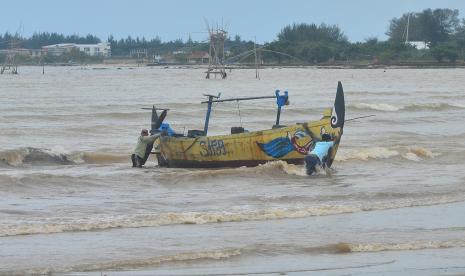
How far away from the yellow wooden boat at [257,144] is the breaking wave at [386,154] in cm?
423

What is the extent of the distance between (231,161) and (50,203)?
231 inches

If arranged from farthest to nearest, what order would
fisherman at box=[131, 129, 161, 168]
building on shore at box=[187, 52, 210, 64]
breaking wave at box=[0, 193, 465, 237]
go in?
building on shore at box=[187, 52, 210, 64], fisherman at box=[131, 129, 161, 168], breaking wave at box=[0, 193, 465, 237]

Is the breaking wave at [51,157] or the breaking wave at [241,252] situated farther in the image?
the breaking wave at [51,157]

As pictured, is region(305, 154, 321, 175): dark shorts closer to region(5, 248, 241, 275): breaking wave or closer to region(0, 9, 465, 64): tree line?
region(5, 248, 241, 275): breaking wave

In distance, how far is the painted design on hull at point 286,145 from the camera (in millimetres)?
21516

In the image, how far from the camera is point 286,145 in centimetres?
2170

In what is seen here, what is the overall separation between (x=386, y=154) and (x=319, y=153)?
20.5ft

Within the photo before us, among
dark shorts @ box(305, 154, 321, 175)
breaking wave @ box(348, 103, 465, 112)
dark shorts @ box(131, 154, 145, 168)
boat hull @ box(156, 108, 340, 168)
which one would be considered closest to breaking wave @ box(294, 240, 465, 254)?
dark shorts @ box(305, 154, 321, 175)

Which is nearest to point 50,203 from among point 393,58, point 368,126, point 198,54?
point 368,126

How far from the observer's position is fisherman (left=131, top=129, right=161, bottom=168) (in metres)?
23.3

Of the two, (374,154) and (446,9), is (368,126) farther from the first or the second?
(446,9)

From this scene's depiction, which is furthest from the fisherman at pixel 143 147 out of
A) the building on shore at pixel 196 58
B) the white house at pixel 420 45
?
the building on shore at pixel 196 58

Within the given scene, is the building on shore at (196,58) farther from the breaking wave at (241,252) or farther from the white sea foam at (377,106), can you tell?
the breaking wave at (241,252)

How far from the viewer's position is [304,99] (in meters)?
55.0
